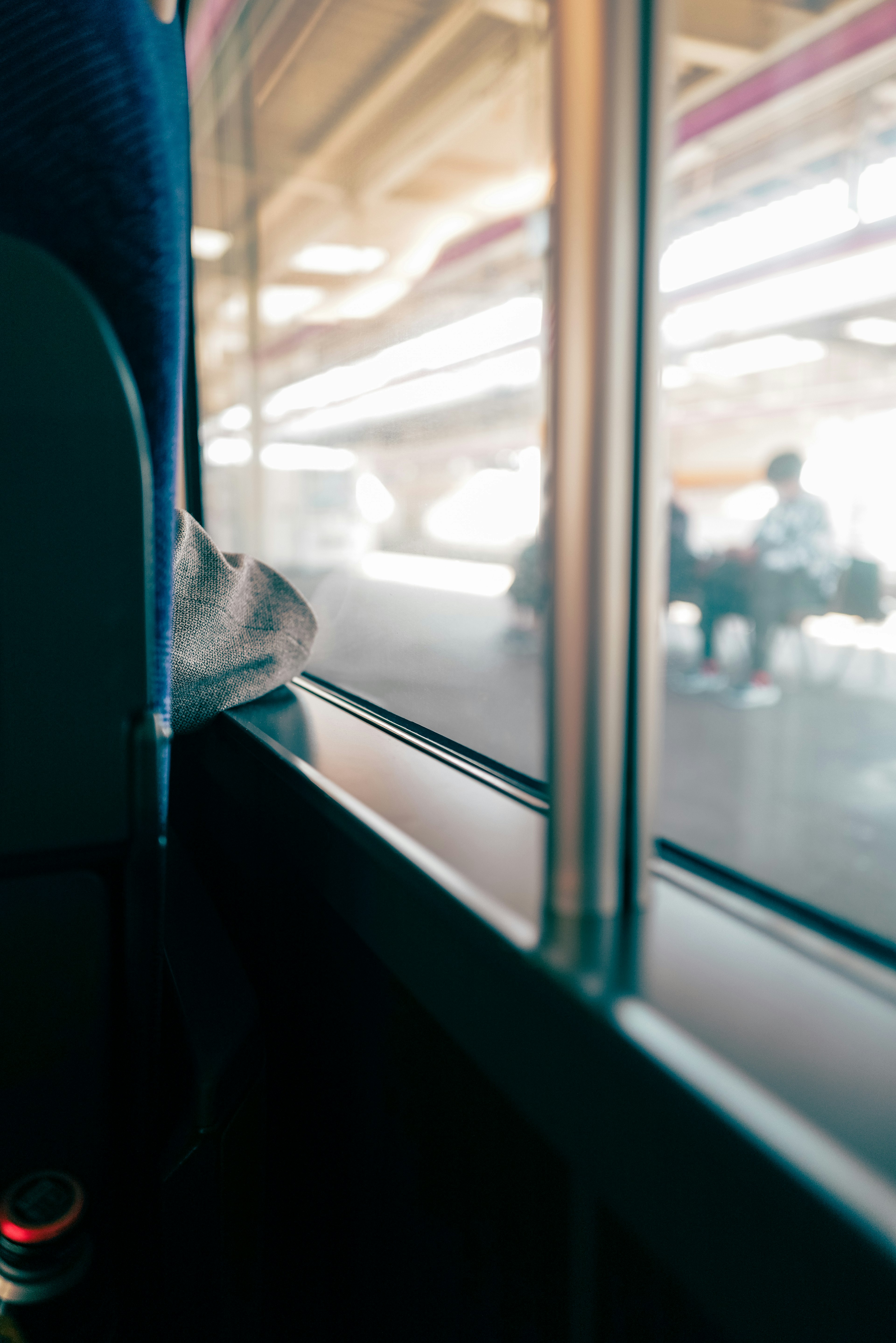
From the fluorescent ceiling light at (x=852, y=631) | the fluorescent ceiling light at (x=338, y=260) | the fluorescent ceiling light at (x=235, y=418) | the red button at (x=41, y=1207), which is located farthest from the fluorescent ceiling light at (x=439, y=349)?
the red button at (x=41, y=1207)

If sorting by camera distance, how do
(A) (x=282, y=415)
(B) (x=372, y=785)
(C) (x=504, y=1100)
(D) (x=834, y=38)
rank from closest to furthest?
(C) (x=504, y=1100)
(B) (x=372, y=785)
(D) (x=834, y=38)
(A) (x=282, y=415)

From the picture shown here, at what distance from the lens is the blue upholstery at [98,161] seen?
523 mm

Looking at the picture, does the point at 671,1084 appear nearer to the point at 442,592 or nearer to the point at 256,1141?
the point at 256,1141

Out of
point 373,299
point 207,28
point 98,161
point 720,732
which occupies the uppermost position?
point 207,28

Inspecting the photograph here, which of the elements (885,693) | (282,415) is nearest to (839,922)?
(282,415)

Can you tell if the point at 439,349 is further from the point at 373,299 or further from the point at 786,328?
the point at 786,328

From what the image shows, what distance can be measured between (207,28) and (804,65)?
60.9 inches

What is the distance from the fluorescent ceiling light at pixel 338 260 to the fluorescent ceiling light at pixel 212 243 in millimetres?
273

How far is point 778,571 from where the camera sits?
2328 millimetres

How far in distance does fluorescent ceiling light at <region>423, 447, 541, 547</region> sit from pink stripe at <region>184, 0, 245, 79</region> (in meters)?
1.30

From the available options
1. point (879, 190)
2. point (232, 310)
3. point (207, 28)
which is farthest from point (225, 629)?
point (207, 28)

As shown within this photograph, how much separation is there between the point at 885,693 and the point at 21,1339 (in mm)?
4314

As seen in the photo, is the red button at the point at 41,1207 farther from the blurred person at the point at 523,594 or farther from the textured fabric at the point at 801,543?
the textured fabric at the point at 801,543

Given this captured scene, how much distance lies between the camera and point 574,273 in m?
0.49
